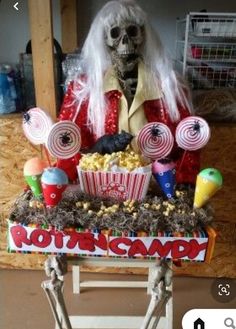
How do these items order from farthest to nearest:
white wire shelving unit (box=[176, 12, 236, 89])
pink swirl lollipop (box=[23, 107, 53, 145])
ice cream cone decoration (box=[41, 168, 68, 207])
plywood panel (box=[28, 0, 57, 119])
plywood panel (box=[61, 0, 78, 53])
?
1. plywood panel (box=[61, 0, 78, 53])
2. white wire shelving unit (box=[176, 12, 236, 89])
3. plywood panel (box=[28, 0, 57, 119])
4. pink swirl lollipop (box=[23, 107, 53, 145])
5. ice cream cone decoration (box=[41, 168, 68, 207])

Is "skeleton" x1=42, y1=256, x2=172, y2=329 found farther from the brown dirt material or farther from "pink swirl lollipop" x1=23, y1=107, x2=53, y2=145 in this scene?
"pink swirl lollipop" x1=23, y1=107, x2=53, y2=145

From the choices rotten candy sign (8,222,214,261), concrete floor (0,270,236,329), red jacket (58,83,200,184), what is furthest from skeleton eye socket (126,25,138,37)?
concrete floor (0,270,236,329)

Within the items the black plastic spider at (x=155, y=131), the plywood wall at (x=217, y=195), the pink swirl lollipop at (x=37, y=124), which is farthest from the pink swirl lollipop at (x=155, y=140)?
the plywood wall at (x=217, y=195)

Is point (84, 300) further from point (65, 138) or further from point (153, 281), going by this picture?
point (65, 138)

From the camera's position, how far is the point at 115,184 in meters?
0.75

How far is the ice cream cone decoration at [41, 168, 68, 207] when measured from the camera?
69 cm

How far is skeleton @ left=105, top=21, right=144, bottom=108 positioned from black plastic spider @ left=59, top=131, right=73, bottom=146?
20 centimetres

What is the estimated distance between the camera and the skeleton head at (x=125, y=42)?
2.74 ft

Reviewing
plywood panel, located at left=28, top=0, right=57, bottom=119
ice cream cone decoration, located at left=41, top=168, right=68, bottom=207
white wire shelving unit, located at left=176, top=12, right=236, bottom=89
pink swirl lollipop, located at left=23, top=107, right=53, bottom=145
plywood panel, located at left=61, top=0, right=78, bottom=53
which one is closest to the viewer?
ice cream cone decoration, located at left=41, top=168, right=68, bottom=207

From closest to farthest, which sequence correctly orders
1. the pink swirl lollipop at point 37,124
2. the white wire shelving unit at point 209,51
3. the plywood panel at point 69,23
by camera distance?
the pink swirl lollipop at point 37,124, the white wire shelving unit at point 209,51, the plywood panel at point 69,23

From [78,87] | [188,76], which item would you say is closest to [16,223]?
[78,87]

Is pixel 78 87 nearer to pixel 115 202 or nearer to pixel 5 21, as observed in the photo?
pixel 115 202

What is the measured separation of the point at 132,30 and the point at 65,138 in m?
0.31

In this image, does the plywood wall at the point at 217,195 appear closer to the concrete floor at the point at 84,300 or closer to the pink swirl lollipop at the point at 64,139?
the concrete floor at the point at 84,300
